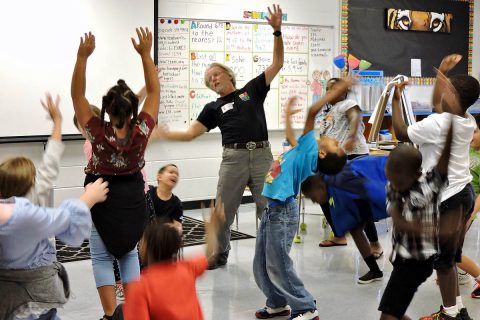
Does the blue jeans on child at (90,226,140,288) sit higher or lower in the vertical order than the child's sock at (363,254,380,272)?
higher

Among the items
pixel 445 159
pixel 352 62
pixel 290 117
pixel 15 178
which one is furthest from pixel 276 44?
pixel 352 62

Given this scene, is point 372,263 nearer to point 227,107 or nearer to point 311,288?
point 311,288

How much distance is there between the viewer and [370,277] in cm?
449

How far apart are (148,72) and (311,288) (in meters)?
2.06

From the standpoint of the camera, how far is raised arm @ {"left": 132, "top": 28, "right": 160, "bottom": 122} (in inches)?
118

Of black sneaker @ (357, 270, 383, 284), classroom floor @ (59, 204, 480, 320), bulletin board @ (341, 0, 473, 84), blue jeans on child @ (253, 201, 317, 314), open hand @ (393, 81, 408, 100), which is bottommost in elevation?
classroom floor @ (59, 204, 480, 320)

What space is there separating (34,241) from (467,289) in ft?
10.1

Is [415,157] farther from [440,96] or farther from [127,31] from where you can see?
[127,31]

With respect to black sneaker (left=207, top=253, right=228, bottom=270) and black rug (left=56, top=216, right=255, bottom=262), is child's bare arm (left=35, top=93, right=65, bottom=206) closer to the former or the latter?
black sneaker (left=207, top=253, right=228, bottom=270)

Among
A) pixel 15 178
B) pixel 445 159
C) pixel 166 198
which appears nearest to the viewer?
pixel 15 178

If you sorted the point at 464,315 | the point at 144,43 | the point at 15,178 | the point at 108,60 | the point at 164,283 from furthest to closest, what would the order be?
the point at 108,60 < the point at 464,315 < the point at 144,43 < the point at 15,178 < the point at 164,283

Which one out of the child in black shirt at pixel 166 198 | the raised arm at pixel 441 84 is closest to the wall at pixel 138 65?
the child in black shirt at pixel 166 198

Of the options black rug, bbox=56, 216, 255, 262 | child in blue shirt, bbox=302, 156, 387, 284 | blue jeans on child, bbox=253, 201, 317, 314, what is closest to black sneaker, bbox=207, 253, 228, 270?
black rug, bbox=56, 216, 255, 262

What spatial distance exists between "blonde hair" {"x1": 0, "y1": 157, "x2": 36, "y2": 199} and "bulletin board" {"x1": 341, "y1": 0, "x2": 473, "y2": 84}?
6.02 metres
